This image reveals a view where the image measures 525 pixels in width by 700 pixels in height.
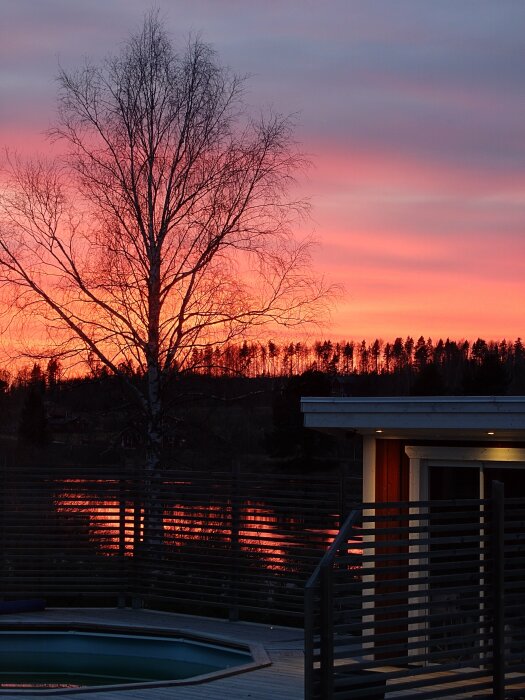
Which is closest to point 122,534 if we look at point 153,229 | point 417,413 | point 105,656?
point 105,656

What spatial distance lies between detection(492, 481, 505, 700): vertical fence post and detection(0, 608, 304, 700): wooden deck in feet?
6.80

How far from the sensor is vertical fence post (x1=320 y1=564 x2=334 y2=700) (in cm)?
621

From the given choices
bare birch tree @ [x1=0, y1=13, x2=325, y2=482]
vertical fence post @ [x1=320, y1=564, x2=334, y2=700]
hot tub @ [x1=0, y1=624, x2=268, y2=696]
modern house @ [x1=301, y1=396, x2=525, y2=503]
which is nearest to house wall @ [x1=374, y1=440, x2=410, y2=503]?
modern house @ [x1=301, y1=396, x2=525, y2=503]

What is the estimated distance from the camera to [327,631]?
6223 mm

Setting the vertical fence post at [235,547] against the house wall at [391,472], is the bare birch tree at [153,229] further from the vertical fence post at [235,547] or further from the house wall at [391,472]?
the house wall at [391,472]

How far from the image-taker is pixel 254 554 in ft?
40.9

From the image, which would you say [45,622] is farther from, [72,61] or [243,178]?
[72,61]

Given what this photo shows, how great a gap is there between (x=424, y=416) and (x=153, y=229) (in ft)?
32.8

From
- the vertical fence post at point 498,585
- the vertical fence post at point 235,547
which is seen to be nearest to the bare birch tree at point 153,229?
the vertical fence post at point 235,547

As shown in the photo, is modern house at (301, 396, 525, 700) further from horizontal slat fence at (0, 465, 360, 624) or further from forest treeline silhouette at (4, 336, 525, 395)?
forest treeline silhouette at (4, 336, 525, 395)

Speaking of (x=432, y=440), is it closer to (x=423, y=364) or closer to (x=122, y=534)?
(x=122, y=534)

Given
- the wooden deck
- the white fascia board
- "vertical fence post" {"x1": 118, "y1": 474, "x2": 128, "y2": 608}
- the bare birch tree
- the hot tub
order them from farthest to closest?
the bare birch tree
"vertical fence post" {"x1": 118, "y1": 474, "x2": 128, "y2": 608}
the hot tub
the wooden deck
the white fascia board

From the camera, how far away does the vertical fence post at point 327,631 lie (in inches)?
245

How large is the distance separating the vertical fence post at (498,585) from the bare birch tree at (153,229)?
1069 cm
